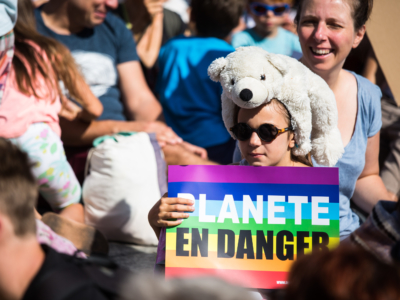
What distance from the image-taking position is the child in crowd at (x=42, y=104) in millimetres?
2602

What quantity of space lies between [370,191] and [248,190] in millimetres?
1154

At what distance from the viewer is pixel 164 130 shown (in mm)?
3402

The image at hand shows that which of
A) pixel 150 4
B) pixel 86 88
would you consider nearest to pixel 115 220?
pixel 86 88

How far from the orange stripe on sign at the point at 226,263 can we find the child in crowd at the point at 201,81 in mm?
1854

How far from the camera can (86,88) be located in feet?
9.83

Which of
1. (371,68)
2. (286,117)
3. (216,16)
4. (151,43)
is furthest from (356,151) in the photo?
(151,43)

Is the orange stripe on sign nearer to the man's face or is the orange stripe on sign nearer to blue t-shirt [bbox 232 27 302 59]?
the man's face

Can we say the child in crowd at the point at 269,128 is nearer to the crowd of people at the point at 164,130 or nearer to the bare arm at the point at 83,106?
the crowd of people at the point at 164,130

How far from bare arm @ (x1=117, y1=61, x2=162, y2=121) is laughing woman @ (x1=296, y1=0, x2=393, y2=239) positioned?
1778 millimetres

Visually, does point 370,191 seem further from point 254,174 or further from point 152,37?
point 152,37

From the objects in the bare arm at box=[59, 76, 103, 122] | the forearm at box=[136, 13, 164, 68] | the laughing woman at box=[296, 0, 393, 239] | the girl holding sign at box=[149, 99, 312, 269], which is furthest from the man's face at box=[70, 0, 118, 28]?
the girl holding sign at box=[149, 99, 312, 269]

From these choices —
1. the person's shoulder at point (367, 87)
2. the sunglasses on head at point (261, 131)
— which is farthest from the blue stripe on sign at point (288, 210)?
the person's shoulder at point (367, 87)

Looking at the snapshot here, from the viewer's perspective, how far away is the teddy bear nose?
69.7 inches

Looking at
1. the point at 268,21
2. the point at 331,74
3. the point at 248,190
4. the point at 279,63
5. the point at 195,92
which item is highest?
the point at 279,63
